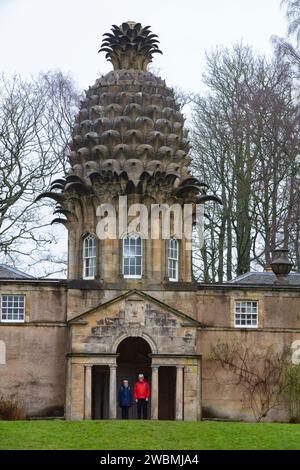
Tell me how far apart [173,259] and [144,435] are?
41.2ft

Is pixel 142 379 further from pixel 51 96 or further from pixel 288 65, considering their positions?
pixel 51 96

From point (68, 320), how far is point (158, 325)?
3.28 meters

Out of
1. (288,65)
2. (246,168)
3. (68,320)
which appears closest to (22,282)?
(68,320)

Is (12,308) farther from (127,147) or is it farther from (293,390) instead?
(293,390)

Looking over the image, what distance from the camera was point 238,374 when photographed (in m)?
49.9

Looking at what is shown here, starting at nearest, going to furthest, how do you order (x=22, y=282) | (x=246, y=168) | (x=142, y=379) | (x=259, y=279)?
(x=142, y=379) < (x=22, y=282) < (x=259, y=279) < (x=246, y=168)

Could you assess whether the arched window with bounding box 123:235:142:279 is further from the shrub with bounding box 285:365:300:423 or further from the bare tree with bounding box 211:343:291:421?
the shrub with bounding box 285:365:300:423

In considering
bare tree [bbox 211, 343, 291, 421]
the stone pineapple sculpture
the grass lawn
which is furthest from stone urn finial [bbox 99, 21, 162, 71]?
the grass lawn

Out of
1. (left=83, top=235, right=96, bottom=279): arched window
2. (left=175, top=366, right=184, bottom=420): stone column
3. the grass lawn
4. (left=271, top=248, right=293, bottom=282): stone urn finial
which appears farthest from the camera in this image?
(left=271, top=248, right=293, bottom=282): stone urn finial

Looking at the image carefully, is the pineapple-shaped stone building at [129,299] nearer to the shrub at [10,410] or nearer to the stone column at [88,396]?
the stone column at [88,396]

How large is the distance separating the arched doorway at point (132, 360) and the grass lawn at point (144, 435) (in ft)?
30.4

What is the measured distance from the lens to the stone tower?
4938 cm

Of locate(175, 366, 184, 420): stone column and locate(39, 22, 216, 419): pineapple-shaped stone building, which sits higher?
locate(39, 22, 216, 419): pineapple-shaped stone building

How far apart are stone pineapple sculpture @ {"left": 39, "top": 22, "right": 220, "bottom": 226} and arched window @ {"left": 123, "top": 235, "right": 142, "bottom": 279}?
1648 millimetres
